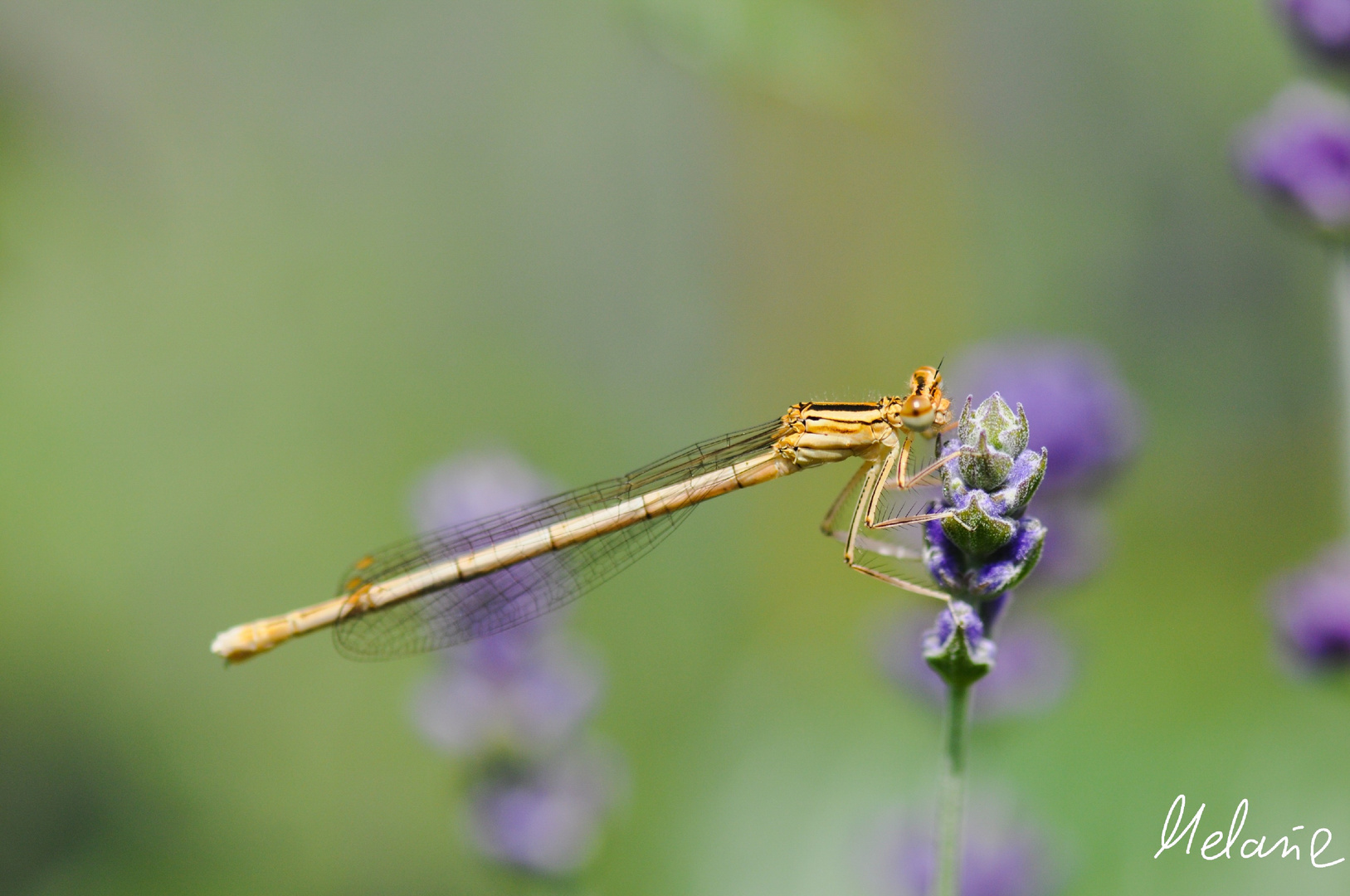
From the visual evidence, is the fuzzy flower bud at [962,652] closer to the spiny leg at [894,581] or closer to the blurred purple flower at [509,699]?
the spiny leg at [894,581]

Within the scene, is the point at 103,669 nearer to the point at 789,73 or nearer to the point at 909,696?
the point at 909,696

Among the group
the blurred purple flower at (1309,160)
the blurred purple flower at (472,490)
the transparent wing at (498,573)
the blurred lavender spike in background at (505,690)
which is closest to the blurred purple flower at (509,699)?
the blurred lavender spike in background at (505,690)

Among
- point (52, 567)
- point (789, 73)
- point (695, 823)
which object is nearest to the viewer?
point (789, 73)

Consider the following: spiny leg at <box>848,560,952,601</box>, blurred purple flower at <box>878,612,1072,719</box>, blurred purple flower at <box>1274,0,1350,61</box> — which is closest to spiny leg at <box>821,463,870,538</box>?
spiny leg at <box>848,560,952,601</box>

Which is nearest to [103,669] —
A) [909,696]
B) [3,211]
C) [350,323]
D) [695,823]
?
[350,323]

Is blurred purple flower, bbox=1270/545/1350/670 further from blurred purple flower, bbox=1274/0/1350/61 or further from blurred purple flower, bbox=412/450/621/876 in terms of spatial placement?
blurred purple flower, bbox=412/450/621/876

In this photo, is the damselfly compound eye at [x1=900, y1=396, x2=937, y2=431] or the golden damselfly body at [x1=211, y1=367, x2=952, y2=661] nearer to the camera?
the damselfly compound eye at [x1=900, y1=396, x2=937, y2=431]

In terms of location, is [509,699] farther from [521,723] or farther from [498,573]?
[498,573]
